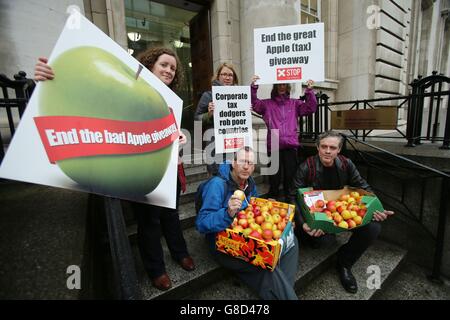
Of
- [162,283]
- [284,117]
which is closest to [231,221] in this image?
[162,283]

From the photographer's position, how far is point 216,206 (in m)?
2.01

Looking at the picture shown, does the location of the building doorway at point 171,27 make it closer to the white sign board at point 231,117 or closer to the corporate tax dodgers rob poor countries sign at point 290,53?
the corporate tax dodgers rob poor countries sign at point 290,53

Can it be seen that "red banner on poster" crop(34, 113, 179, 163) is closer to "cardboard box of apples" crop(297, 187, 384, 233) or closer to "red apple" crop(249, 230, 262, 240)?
"red apple" crop(249, 230, 262, 240)

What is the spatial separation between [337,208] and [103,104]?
7.40ft

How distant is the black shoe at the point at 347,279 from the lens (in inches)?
91.4

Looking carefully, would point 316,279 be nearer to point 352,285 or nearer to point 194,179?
point 352,285

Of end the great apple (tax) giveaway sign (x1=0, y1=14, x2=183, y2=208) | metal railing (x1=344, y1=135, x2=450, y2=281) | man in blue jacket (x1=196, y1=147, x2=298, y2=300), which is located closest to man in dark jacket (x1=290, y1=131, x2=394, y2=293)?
metal railing (x1=344, y1=135, x2=450, y2=281)

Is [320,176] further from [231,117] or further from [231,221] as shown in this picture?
[231,221]

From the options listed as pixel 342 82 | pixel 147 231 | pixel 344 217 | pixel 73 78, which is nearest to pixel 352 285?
pixel 344 217

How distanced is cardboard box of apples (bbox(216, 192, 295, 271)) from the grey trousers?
0.10m

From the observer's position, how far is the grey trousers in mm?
1837

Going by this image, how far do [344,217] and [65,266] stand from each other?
2.29 meters
